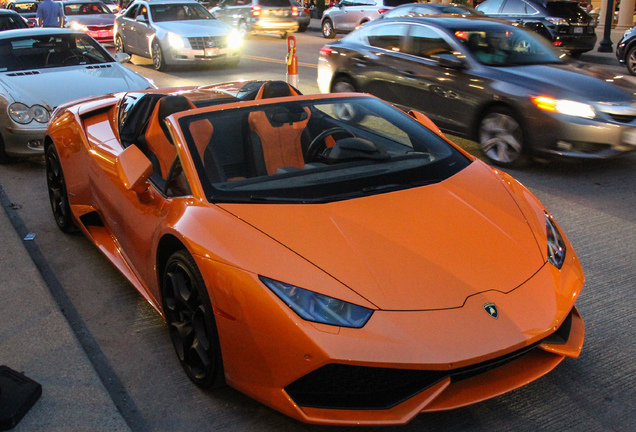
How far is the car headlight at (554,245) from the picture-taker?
323cm

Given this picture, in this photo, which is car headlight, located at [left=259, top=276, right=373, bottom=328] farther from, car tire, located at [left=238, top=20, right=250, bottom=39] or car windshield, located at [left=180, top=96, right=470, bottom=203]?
car tire, located at [left=238, top=20, right=250, bottom=39]

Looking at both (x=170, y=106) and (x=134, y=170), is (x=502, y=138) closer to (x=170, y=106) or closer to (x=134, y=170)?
(x=170, y=106)

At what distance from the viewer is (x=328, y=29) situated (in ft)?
81.0

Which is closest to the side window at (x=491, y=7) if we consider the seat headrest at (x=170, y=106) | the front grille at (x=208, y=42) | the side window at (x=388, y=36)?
the front grille at (x=208, y=42)

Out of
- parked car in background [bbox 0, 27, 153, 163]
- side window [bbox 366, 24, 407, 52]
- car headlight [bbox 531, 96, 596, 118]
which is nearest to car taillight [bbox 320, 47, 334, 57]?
side window [bbox 366, 24, 407, 52]

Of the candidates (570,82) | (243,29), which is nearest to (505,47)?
(570,82)

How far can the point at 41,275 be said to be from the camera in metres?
4.77

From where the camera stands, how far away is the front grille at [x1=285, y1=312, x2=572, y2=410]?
2.66 metres

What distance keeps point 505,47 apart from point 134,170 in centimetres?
557

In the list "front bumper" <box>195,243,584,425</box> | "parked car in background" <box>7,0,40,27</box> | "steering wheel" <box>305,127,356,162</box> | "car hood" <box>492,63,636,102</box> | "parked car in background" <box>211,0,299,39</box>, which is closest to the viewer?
"front bumper" <box>195,243,584,425</box>

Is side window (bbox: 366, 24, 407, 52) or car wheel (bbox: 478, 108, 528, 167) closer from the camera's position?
car wheel (bbox: 478, 108, 528, 167)

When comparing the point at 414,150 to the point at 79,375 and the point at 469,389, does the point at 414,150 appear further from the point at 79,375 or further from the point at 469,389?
the point at 79,375

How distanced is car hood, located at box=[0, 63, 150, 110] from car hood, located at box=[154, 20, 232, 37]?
715 cm

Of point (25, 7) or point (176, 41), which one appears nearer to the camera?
point (176, 41)
